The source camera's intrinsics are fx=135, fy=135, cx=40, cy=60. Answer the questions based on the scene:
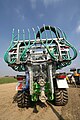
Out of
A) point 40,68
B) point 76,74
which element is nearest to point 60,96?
point 40,68

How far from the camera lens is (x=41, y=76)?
5.43m

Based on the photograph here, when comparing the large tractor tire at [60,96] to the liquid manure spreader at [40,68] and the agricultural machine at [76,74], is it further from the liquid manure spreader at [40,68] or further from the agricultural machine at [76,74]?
the agricultural machine at [76,74]

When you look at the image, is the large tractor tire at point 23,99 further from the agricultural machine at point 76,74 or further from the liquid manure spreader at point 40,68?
the agricultural machine at point 76,74

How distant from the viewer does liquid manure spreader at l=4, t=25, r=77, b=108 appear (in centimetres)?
511

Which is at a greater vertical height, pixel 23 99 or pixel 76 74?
pixel 76 74

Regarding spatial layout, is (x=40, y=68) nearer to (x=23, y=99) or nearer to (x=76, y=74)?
(x=23, y=99)

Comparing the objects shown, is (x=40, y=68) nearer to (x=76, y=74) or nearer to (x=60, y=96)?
(x=60, y=96)

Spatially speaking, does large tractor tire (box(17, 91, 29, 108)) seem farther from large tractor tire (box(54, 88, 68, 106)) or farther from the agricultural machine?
the agricultural machine

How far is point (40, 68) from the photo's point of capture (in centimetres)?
544

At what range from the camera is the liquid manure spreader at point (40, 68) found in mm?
5108

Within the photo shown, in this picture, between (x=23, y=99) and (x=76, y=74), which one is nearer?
(x=23, y=99)

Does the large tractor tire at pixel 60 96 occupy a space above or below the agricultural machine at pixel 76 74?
below

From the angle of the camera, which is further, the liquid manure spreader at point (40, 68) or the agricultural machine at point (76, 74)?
the agricultural machine at point (76, 74)

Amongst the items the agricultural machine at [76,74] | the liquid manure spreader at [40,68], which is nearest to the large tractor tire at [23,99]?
the liquid manure spreader at [40,68]
